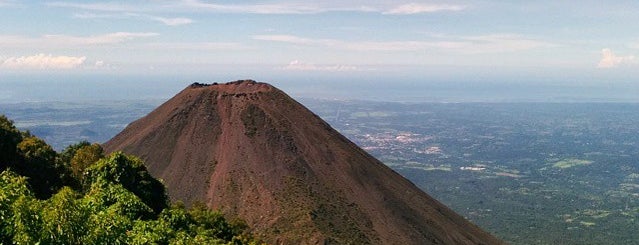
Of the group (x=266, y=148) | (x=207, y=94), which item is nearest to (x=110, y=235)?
(x=266, y=148)

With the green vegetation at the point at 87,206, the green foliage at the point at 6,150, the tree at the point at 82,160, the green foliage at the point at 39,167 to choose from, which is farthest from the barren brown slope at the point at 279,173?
the green foliage at the point at 6,150

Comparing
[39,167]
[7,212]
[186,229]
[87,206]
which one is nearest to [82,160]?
[39,167]

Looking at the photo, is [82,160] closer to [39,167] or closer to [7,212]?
[39,167]

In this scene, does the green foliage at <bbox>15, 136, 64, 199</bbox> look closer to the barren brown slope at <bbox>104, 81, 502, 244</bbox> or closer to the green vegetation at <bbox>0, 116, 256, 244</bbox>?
the green vegetation at <bbox>0, 116, 256, 244</bbox>

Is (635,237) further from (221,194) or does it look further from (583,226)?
(221,194)

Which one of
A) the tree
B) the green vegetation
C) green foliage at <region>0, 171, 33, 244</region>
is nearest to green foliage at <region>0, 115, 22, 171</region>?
the green vegetation

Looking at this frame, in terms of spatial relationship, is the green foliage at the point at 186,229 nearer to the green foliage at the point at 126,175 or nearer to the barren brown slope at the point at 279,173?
the green foliage at the point at 126,175
